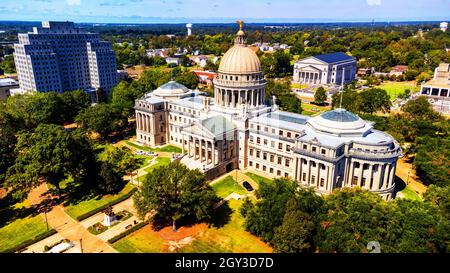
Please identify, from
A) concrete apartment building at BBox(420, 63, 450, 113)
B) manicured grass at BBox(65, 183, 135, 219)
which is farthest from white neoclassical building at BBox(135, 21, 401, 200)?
concrete apartment building at BBox(420, 63, 450, 113)

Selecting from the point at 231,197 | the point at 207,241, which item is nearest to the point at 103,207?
the point at 207,241

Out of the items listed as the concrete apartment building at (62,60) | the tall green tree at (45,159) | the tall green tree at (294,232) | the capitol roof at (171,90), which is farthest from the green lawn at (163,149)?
the concrete apartment building at (62,60)

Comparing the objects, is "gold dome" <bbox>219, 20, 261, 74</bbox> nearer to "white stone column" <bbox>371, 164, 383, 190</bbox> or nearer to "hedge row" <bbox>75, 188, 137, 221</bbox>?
"white stone column" <bbox>371, 164, 383, 190</bbox>

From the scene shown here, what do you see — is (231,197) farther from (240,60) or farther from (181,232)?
(240,60)

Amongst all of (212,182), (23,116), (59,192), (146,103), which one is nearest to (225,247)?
(212,182)

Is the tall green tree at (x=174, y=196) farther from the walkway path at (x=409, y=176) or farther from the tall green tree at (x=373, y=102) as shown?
the tall green tree at (x=373, y=102)
